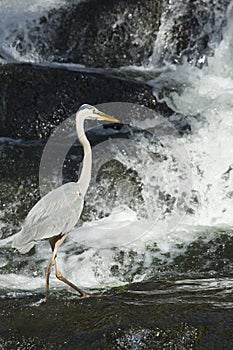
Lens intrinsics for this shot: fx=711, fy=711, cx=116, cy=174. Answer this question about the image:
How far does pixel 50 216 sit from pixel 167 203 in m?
2.39

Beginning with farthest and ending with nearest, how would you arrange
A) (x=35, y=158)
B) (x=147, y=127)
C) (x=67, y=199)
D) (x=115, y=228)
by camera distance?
1. (x=147, y=127)
2. (x=35, y=158)
3. (x=115, y=228)
4. (x=67, y=199)

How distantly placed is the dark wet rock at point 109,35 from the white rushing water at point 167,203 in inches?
31.4

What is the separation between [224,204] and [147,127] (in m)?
1.61

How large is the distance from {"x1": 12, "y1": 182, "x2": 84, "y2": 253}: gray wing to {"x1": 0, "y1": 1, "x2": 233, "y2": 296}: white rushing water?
26.8 inches

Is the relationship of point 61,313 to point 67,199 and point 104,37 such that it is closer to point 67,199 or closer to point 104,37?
point 67,199

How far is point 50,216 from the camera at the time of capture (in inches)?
198

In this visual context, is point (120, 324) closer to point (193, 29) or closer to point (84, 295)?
point (84, 295)

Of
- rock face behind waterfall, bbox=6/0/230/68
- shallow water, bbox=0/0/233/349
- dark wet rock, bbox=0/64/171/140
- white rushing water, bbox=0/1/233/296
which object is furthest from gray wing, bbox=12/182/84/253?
rock face behind waterfall, bbox=6/0/230/68

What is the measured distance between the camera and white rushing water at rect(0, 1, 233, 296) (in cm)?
597

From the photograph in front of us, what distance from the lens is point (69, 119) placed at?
28.1 feet

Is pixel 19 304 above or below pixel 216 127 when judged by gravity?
below

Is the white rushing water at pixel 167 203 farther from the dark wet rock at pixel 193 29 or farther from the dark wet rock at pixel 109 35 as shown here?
the dark wet rock at pixel 109 35

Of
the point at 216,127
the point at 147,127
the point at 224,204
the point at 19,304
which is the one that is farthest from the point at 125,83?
the point at 19,304


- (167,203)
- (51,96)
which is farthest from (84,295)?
(51,96)
